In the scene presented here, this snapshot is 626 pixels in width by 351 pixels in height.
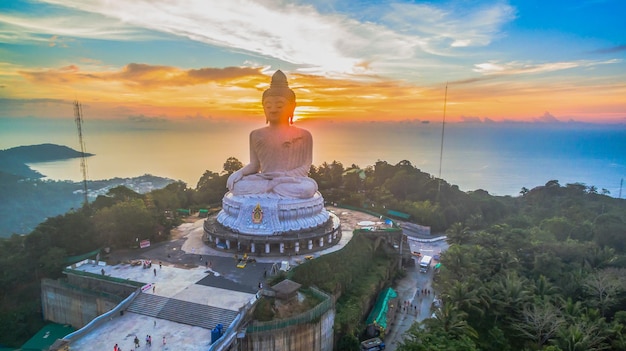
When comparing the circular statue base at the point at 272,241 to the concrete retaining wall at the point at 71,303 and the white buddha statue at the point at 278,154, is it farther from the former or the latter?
the concrete retaining wall at the point at 71,303

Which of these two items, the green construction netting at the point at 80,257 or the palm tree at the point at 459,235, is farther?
the palm tree at the point at 459,235

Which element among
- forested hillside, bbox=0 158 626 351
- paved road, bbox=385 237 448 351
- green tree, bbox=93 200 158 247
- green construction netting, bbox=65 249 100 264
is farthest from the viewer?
green tree, bbox=93 200 158 247

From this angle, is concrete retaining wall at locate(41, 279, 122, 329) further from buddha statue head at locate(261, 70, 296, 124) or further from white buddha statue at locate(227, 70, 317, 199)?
buddha statue head at locate(261, 70, 296, 124)

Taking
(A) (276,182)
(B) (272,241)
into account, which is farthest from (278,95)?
(B) (272,241)

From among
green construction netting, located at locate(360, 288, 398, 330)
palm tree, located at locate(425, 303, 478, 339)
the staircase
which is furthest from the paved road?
the staircase

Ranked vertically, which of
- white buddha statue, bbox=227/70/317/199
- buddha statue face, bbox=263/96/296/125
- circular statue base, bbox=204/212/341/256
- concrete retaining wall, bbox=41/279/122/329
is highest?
buddha statue face, bbox=263/96/296/125

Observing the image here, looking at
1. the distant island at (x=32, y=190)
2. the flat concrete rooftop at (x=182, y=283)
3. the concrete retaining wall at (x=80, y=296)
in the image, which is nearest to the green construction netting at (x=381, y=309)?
the flat concrete rooftop at (x=182, y=283)
